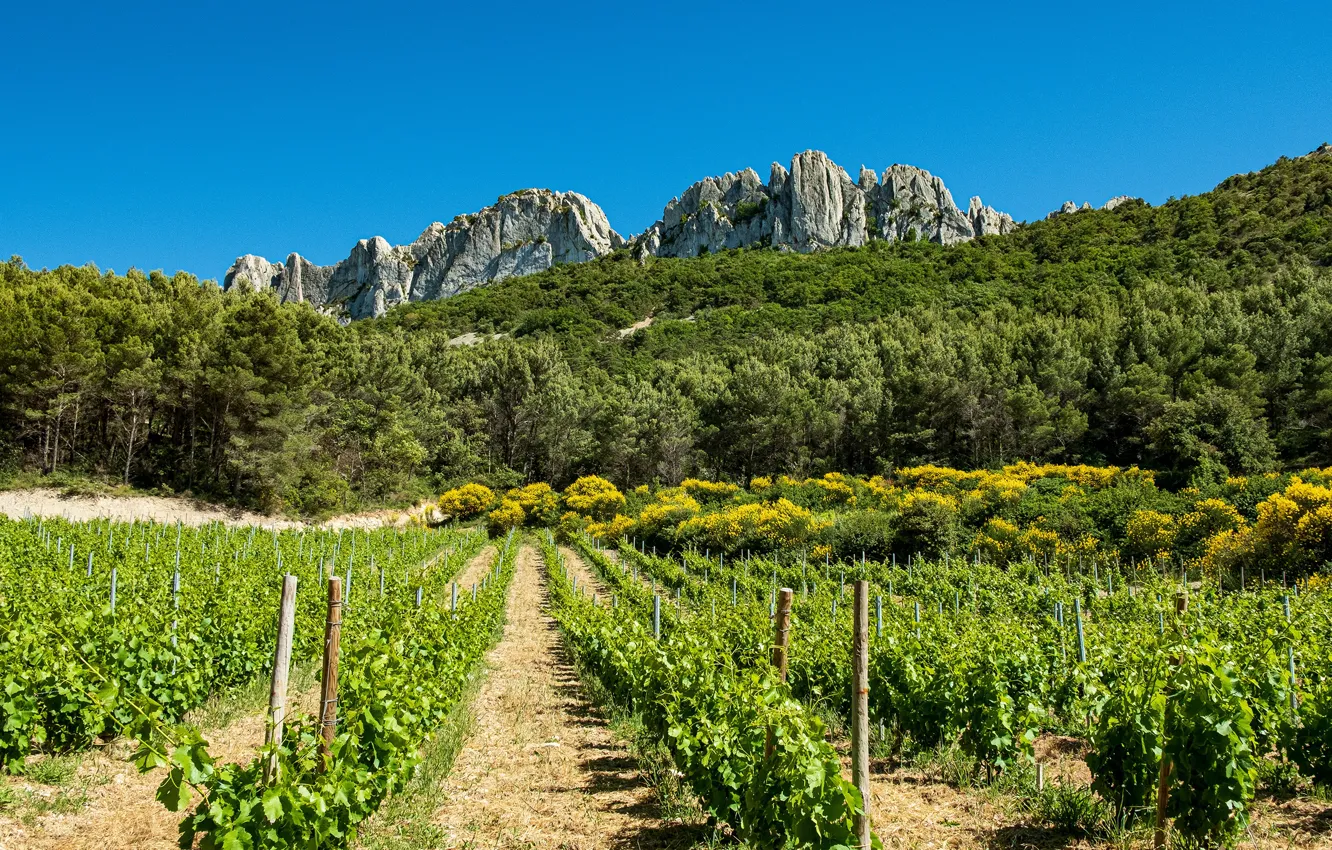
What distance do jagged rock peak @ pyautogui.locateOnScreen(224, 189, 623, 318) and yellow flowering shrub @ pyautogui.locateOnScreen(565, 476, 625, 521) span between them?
75.4 m

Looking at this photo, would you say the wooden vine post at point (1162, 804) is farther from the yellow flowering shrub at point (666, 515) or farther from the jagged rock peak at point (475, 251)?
the jagged rock peak at point (475, 251)

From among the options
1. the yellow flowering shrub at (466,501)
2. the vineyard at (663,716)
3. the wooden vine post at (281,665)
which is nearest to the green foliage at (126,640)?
the vineyard at (663,716)

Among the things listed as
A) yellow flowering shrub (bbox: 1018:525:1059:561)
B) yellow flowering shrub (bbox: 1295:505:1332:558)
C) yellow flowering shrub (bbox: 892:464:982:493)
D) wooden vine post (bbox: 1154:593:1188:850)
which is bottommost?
wooden vine post (bbox: 1154:593:1188:850)

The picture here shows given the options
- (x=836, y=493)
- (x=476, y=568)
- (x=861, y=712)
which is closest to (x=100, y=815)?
(x=861, y=712)

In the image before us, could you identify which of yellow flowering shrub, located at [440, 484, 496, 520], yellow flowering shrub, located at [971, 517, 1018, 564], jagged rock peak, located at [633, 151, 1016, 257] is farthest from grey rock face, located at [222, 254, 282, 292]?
yellow flowering shrub, located at [971, 517, 1018, 564]

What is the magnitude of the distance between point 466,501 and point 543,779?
125ft

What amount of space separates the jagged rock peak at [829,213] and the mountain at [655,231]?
14cm

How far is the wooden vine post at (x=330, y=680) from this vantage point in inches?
162

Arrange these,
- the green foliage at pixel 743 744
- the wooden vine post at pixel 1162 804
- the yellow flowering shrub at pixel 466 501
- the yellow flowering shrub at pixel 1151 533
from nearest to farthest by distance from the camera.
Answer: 1. the green foliage at pixel 743 744
2. the wooden vine post at pixel 1162 804
3. the yellow flowering shrub at pixel 1151 533
4. the yellow flowering shrub at pixel 466 501

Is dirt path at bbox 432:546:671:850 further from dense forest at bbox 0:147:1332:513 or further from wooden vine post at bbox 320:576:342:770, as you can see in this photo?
dense forest at bbox 0:147:1332:513

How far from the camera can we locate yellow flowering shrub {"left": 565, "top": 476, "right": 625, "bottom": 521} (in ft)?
129

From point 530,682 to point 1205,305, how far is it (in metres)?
45.5

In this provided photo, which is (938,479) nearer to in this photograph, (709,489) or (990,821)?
(709,489)

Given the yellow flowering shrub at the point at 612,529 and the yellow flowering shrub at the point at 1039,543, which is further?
the yellow flowering shrub at the point at 612,529
